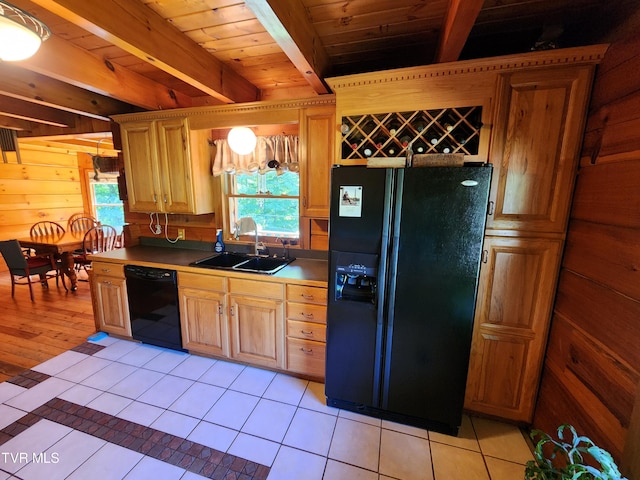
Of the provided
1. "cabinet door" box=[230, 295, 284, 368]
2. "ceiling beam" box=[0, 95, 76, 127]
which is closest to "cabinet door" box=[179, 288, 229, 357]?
"cabinet door" box=[230, 295, 284, 368]

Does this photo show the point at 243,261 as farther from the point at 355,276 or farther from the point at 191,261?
the point at 355,276

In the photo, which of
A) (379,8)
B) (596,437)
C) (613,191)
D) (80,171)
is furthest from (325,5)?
(80,171)

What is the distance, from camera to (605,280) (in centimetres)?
124

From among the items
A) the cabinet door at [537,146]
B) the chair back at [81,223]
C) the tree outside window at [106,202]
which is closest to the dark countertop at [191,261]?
the cabinet door at [537,146]

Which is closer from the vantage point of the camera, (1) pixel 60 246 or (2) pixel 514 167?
(2) pixel 514 167

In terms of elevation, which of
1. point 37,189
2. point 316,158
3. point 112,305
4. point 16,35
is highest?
point 16,35

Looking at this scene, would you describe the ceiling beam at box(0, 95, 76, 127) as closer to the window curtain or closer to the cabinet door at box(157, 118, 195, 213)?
the cabinet door at box(157, 118, 195, 213)

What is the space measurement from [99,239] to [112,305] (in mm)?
1970

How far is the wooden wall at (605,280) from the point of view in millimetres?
1101

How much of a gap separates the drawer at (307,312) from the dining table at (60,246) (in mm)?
3583

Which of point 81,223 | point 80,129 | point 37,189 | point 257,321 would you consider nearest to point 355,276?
point 257,321

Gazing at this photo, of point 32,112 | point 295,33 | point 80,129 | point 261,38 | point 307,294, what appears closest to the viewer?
point 295,33

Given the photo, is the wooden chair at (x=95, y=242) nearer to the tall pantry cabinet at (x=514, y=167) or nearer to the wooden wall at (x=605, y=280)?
the tall pantry cabinet at (x=514, y=167)

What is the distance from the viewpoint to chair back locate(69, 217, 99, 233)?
190 inches
